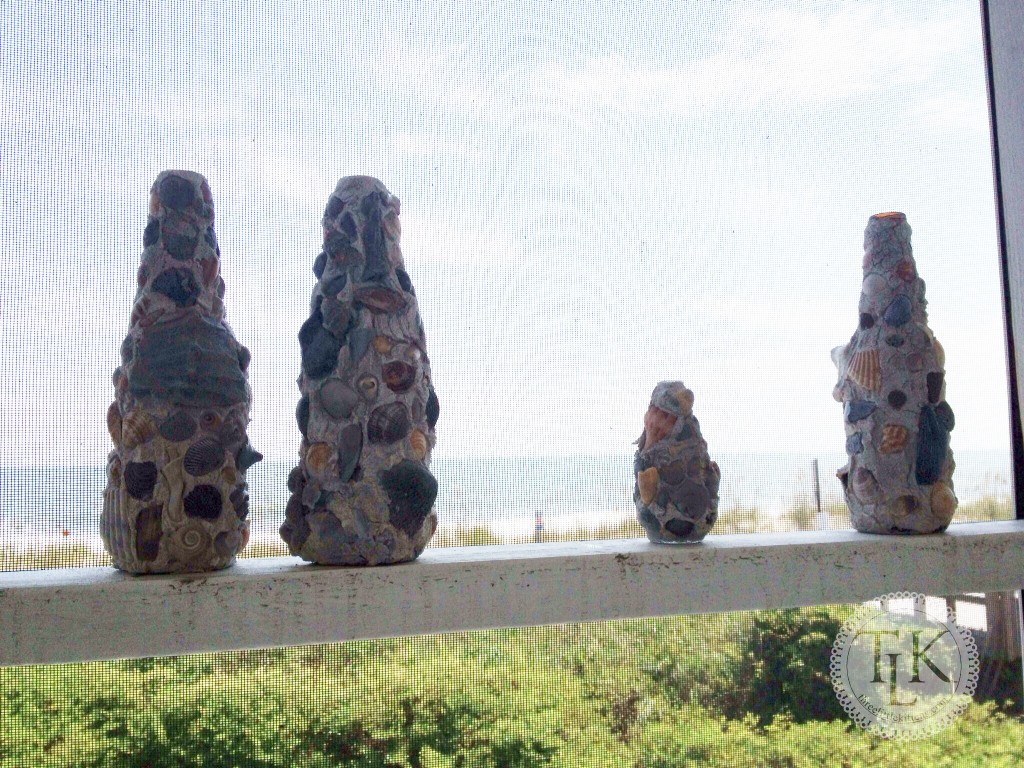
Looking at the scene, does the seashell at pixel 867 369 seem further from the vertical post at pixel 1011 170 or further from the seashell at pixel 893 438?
the vertical post at pixel 1011 170

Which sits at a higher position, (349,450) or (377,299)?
(377,299)

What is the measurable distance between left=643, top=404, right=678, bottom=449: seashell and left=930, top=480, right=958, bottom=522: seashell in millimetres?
277

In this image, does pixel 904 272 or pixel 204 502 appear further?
pixel 904 272

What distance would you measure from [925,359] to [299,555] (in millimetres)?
617

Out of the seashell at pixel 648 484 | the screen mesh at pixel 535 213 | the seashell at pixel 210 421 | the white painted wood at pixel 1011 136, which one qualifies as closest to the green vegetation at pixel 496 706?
the screen mesh at pixel 535 213

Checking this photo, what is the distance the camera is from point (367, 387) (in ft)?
2.39

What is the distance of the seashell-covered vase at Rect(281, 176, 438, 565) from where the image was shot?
719 millimetres

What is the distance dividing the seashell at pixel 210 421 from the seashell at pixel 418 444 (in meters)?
0.15

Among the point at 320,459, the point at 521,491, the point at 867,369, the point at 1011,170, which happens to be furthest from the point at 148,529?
the point at 1011,170

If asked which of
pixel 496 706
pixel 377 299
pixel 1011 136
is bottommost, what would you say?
pixel 496 706

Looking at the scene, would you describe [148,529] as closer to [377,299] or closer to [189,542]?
[189,542]

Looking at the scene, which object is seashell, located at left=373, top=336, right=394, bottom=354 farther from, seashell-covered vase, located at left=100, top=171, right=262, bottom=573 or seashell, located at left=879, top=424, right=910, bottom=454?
seashell, located at left=879, top=424, right=910, bottom=454

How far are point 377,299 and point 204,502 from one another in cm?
21

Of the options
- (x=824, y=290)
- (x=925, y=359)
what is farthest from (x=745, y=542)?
(x=824, y=290)
